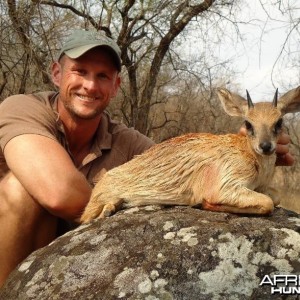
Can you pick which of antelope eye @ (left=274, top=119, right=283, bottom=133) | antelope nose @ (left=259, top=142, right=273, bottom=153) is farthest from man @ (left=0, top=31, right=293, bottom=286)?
antelope nose @ (left=259, top=142, right=273, bottom=153)

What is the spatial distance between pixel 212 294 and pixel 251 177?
1.45 metres

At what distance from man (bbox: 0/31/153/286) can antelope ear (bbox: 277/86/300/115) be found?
1.45 meters

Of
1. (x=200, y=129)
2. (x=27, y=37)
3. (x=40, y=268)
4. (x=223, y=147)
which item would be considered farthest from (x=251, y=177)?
(x=200, y=129)

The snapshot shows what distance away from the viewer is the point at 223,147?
3.90m

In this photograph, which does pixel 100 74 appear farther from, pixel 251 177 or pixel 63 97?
pixel 251 177

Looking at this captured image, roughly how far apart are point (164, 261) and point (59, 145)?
5.32 ft

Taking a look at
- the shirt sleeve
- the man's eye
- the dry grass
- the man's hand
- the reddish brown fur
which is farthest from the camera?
the dry grass

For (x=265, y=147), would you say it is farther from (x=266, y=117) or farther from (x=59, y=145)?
(x=59, y=145)

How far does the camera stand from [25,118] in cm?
425

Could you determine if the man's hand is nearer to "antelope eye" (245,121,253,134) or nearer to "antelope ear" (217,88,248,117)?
"antelope eye" (245,121,253,134)

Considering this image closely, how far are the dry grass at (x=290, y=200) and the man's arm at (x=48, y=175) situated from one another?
798cm

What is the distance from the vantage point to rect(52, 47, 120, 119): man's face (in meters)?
4.57

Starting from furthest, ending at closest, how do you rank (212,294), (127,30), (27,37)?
(127,30)
(27,37)
(212,294)

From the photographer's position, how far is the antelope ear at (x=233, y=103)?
4.51 m
